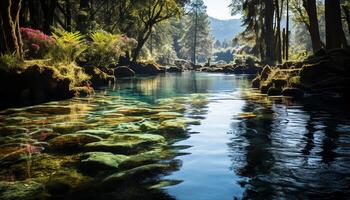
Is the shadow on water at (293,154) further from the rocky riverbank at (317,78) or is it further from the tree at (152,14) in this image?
the tree at (152,14)

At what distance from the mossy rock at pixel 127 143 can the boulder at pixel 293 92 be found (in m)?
10.5

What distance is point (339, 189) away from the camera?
16.9 ft

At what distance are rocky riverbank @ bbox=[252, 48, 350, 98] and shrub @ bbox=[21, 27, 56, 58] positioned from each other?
10.8 meters

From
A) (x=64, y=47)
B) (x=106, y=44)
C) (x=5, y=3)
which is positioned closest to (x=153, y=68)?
(x=106, y=44)

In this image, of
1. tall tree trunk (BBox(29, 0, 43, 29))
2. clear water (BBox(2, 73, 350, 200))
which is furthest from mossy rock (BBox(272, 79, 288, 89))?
tall tree trunk (BBox(29, 0, 43, 29))

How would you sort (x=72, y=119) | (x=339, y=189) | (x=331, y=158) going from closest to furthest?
1. (x=339, y=189)
2. (x=331, y=158)
3. (x=72, y=119)

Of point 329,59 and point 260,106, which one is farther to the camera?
point 329,59

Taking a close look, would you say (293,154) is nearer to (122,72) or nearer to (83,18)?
(122,72)

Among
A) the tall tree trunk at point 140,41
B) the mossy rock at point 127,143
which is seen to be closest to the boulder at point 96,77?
the mossy rock at point 127,143

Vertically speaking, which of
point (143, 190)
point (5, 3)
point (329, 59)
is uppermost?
point (5, 3)

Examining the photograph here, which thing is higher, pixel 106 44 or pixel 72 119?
pixel 106 44

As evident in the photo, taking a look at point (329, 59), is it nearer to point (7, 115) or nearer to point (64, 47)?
point (64, 47)

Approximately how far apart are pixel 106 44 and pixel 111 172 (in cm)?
2073

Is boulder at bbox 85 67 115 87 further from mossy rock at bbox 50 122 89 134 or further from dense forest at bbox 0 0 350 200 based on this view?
mossy rock at bbox 50 122 89 134
